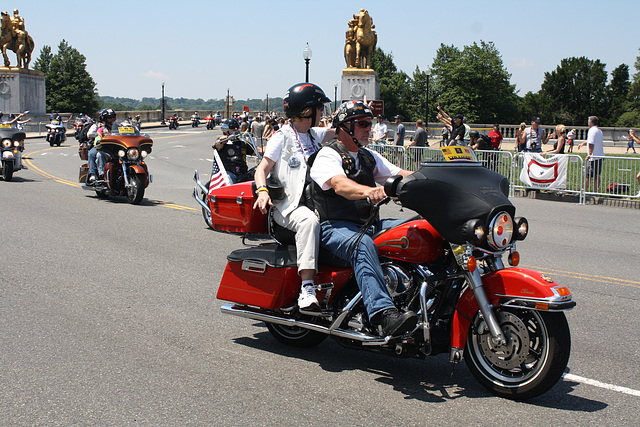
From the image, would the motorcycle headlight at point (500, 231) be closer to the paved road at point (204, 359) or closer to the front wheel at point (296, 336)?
the paved road at point (204, 359)

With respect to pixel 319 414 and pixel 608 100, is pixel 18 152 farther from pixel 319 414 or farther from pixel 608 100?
pixel 608 100

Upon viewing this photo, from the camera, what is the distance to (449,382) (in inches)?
180

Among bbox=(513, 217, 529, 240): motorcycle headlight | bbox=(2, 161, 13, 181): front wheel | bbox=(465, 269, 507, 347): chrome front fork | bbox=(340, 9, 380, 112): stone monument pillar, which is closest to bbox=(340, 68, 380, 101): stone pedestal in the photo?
bbox=(340, 9, 380, 112): stone monument pillar

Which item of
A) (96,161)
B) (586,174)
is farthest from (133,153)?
(586,174)

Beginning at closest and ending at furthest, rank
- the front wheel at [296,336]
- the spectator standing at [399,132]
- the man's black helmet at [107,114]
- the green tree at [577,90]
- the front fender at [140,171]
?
1. the front wheel at [296,336]
2. the front fender at [140,171]
3. the man's black helmet at [107,114]
4. the spectator standing at [399,132]
5. the green tree at [577,90]

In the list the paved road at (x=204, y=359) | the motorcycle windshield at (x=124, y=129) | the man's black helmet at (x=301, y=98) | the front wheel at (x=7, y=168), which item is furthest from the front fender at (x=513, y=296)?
the front wheel at (x=7, y=168)

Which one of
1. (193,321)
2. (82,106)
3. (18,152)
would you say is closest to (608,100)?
(82,106)

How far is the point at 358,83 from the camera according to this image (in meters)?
39.8

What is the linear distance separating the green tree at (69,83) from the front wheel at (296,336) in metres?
105

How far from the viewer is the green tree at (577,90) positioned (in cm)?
10244

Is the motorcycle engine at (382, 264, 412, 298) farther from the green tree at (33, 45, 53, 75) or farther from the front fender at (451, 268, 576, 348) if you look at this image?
the green tree at (33, 45, 53, 75)

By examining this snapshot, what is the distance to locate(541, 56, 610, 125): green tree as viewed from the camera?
336 feet

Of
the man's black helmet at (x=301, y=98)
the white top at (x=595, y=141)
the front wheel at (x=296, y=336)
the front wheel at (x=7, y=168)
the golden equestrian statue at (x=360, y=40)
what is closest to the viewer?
the front wheel at (x=296, y=336)

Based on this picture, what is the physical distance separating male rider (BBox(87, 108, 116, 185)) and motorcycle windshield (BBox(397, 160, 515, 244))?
11.5 metres
